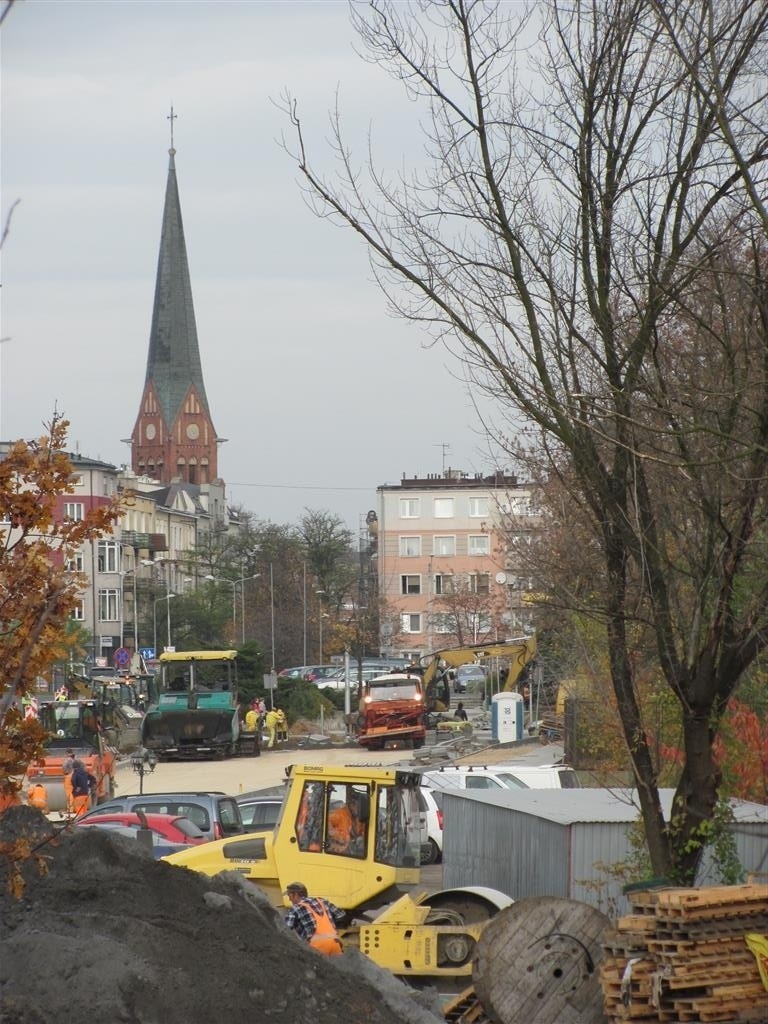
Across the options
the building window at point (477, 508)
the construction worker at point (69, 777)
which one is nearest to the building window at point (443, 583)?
the building window at point (477, 508)

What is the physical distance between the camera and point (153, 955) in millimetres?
11305

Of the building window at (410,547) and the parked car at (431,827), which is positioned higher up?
the building window at (410,547)

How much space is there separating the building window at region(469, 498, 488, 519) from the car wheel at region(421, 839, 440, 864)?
85.4 m

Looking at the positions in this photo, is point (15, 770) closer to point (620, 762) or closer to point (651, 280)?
point (651, 280)

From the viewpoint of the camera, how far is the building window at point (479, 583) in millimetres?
90938

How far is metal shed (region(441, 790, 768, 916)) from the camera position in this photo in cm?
1485

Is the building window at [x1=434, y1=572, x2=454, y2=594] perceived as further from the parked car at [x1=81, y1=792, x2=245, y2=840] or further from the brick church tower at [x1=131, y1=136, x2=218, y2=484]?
the brick church tower at [x1=131, y1=136, x2=218, y2=484]

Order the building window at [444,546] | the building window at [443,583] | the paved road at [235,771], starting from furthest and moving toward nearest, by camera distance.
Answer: the building window at [444,546] < the building window at [443,583] < the paved road at [235,771]

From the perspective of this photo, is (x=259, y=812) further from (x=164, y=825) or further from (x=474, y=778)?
(x=474, y=778)

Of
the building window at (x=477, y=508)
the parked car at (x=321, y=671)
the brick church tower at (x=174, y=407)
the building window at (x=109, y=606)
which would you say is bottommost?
the parked car at (x=321, y=671)

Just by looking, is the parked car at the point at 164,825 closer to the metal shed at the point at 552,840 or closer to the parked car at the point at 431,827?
the parked car at the point at 431,827

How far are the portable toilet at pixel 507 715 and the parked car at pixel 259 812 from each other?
21.9m

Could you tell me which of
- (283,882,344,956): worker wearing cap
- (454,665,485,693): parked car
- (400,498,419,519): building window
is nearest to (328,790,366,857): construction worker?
(283,882,344,956): worker wearing cap

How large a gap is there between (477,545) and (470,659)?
61011 millimetres
